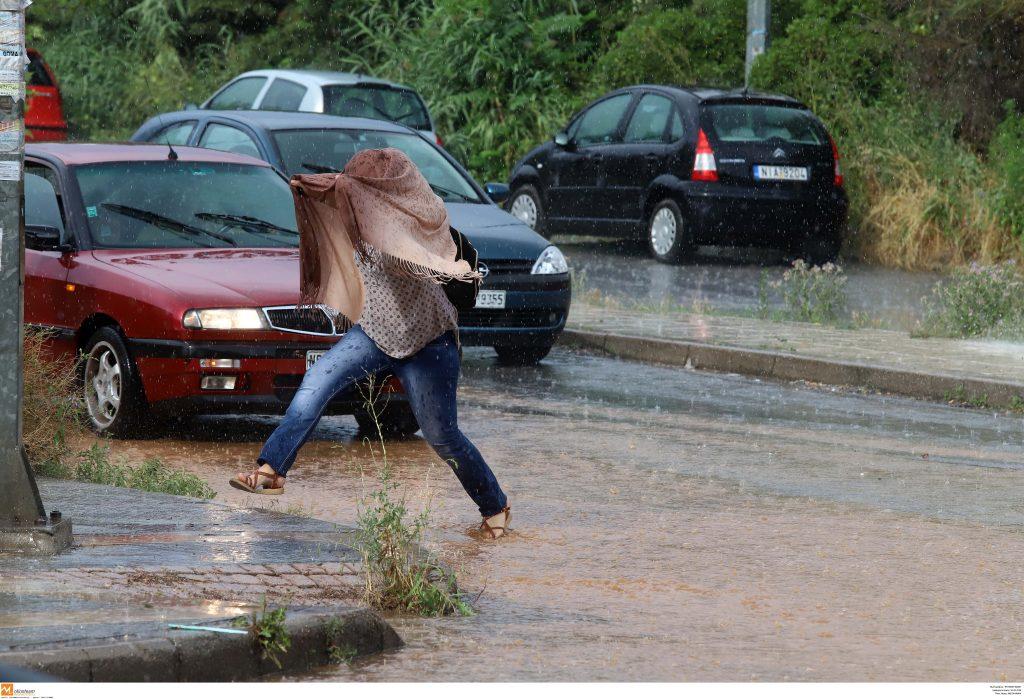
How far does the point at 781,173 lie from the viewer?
757 inches

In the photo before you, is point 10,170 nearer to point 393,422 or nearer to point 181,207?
point 393,422

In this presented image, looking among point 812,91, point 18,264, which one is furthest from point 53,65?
point 18,264

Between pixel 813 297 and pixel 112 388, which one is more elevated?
pixel 112 388

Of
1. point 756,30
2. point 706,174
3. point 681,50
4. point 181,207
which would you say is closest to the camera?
point 181,207

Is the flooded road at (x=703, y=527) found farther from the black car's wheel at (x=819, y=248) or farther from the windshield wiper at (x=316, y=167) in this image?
the black car's wheel at (x=819, y=248)

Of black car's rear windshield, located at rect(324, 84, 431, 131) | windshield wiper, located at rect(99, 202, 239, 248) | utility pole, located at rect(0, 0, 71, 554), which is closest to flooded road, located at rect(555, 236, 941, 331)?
black car's rear windshield, located at rect(324, 84, 431, 131)

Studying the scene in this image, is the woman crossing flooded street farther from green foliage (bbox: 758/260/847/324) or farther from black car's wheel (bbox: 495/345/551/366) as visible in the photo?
green foliage (bbox: 758/260/847/324)

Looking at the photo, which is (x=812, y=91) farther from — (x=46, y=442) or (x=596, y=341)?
(x=46, y=442)

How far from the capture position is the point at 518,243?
13344mm

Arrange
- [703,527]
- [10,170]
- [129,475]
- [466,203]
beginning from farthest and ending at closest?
[466,203], [129,475], [703,527], [10,170]

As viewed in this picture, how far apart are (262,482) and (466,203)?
21.7 ft

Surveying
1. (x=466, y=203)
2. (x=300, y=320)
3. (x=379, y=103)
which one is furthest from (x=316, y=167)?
(x=379, y=103)

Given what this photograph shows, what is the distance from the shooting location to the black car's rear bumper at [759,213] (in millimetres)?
18953

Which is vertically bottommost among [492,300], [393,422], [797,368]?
[797,368]
